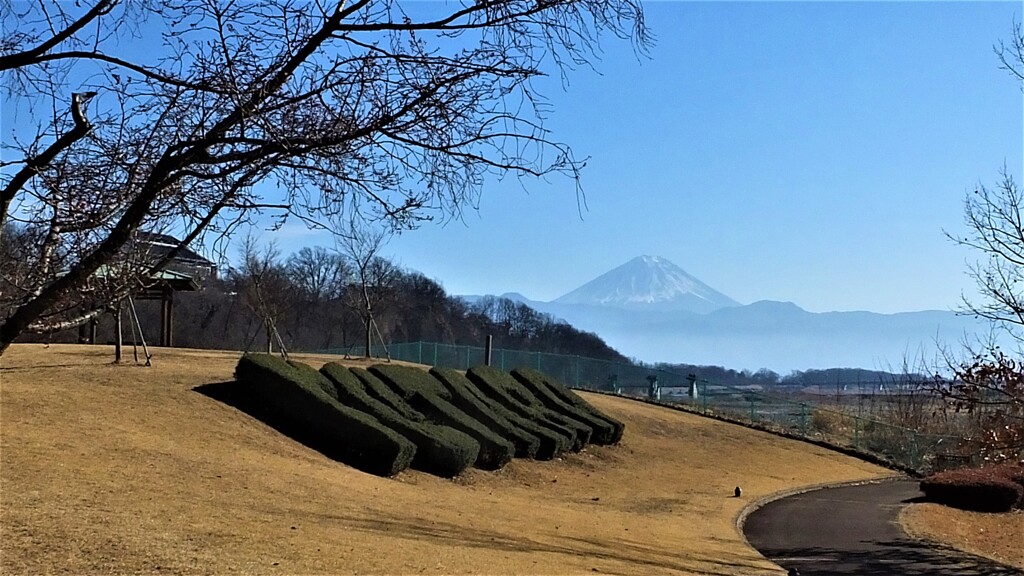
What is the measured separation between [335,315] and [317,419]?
42655 mm

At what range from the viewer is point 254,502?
39.4ft

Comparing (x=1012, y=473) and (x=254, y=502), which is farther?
(x=1012, y=473)

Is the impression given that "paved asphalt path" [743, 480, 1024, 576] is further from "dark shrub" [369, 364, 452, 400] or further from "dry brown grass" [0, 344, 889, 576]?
"dark shrub" [369, 364, 452, 400]

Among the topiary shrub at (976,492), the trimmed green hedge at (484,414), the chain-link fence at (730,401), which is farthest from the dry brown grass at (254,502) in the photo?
the chain-link fence at (730,401)

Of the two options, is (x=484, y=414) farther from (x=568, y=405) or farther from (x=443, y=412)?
(x=568, y=405)

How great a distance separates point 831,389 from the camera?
64.9 meters

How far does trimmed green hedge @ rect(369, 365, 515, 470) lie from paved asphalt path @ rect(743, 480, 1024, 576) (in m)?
5.43

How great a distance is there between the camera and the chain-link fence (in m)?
35.6

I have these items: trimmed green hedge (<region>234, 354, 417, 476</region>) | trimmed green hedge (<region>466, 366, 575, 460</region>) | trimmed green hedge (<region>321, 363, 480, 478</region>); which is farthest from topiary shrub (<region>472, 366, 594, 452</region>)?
trimmed green hedge (<region>234, 354, 417, 476</region>)

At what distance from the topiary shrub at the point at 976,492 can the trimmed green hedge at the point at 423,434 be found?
35.6ft

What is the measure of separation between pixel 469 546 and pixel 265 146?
Answer: 7740 millimetres

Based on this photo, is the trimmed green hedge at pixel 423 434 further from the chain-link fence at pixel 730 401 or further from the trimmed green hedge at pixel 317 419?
the chain-link fence at pixel 730 401

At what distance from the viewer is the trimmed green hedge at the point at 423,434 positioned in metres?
19.0

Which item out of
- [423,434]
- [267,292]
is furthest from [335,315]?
[423,434]
